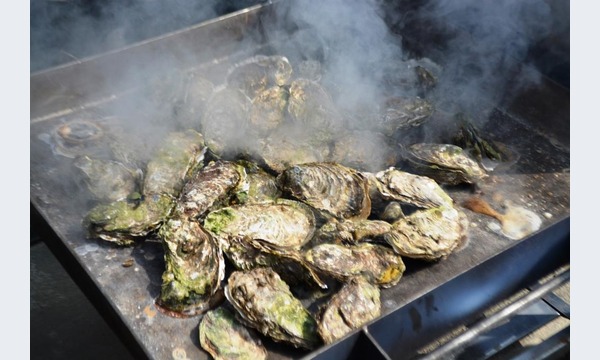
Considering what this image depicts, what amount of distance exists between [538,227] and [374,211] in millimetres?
861

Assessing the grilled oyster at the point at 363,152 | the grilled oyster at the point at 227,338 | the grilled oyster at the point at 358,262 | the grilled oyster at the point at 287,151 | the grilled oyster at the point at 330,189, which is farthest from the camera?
the grilled oyster at the point at 363,152

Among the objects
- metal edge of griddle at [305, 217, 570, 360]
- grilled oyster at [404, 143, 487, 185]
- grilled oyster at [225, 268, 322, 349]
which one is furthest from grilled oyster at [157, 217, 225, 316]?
grilled oyster at [404, 143, 487, 185]

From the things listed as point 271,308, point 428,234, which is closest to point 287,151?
point 428,234

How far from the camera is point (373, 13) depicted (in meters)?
4.36

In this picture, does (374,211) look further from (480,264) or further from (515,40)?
(515,40)

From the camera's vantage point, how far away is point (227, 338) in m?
2.32

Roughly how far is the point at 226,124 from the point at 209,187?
56cm

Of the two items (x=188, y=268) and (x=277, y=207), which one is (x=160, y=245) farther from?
(x=277, y=207)

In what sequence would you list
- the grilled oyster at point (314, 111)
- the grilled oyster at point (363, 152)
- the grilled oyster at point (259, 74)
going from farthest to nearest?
1. the grilled oyster at point (259, 74)
2. the grilled oyster at point (314, 111)
3. the grilled oyster at point (363, 152)

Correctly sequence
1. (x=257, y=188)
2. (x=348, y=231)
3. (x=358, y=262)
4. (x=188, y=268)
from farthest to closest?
1. (x=257, y=188)
2. (x=348, y=231)
3. (x=358, y=262)
4. (x=188, y=268)

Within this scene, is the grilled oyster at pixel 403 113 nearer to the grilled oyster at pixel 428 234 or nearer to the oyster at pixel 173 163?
the grilled oyster at pixel 428 234

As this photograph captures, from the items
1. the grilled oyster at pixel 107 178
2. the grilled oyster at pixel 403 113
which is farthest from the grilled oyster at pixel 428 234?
the grilled oyster at pixel 107 178

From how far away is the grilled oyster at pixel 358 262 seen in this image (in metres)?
2.57

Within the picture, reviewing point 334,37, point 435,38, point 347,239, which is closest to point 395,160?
point 347,239
